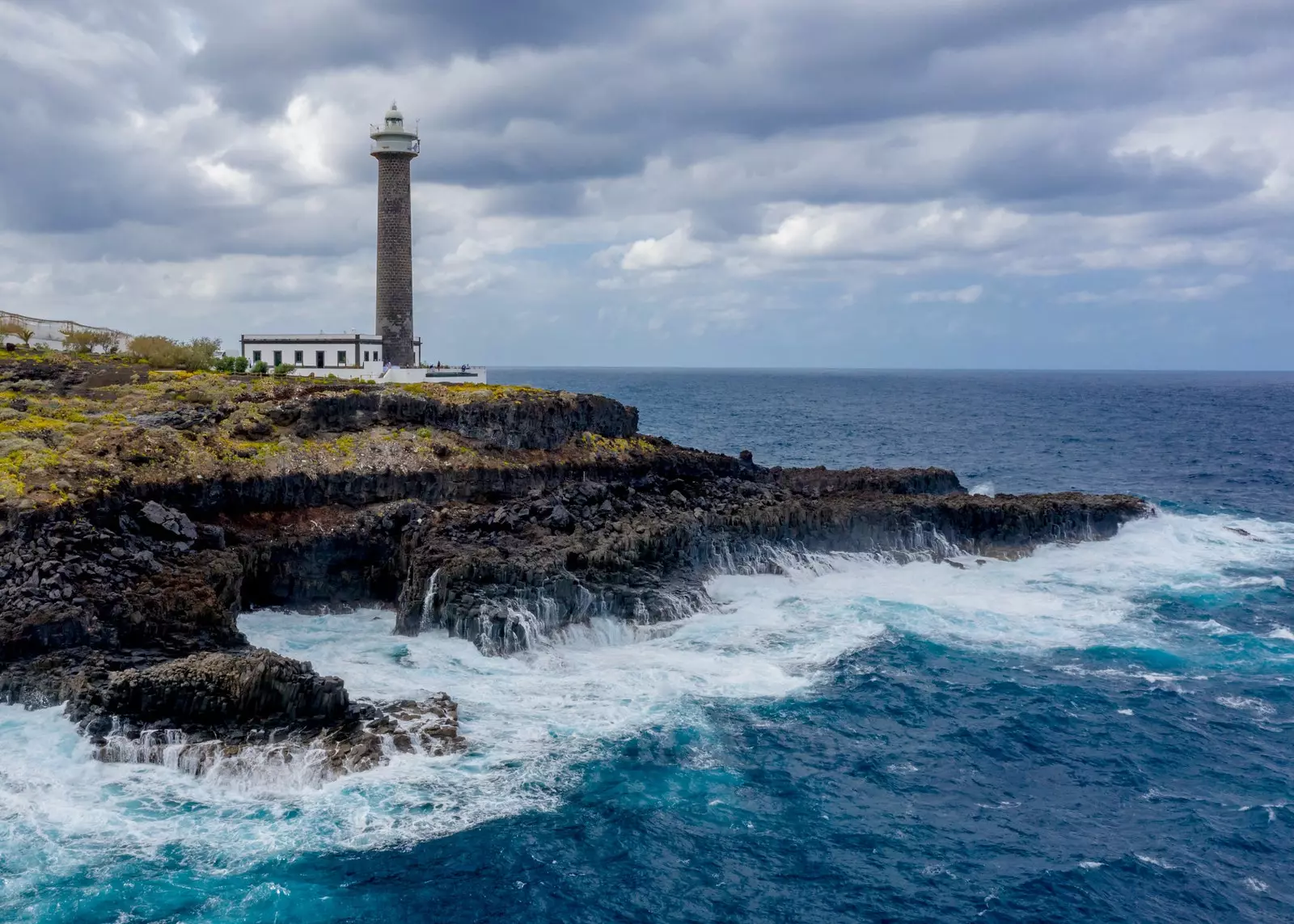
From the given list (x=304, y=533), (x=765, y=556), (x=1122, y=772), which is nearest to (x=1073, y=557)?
(x=765, y=556)

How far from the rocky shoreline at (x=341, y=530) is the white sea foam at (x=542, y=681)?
980mm

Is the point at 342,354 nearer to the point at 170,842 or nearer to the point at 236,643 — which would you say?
the point at 236,643

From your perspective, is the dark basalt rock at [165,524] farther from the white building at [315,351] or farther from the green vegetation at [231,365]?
the white building at [315,351]

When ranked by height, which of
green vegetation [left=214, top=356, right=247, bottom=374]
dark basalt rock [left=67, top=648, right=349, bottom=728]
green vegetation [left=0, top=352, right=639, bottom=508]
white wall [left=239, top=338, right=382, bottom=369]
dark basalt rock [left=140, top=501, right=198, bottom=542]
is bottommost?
dark basalt rock [left=67, top=648, right=349, bottom=728]

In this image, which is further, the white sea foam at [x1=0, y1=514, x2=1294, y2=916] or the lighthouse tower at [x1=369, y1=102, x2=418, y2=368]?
the lighthouse tower at [x1=369, y1=102, x2=418, y2=368]

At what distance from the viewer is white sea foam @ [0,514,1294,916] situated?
20719 millimetres

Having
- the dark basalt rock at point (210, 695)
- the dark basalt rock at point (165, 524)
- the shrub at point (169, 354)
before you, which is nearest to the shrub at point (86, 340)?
the shrub at point (169, 354)

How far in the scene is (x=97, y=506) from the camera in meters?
33.8

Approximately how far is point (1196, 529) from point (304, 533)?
151 feet

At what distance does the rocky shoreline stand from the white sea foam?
98cm

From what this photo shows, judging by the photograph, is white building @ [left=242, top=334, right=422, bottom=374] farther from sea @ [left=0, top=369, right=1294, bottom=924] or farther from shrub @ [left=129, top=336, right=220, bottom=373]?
sea @ [left=0, top=369, right=1294, bottom=924]

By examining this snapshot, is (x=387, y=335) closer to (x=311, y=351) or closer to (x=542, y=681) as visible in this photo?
(x=311, y=351)

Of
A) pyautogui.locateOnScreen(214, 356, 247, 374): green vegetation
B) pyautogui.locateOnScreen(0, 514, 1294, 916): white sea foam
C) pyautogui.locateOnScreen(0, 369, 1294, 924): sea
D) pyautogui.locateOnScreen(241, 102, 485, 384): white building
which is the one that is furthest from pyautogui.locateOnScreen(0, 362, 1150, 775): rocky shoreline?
pyautogui.locateOnScreen(241, 102, 485, 384): white building

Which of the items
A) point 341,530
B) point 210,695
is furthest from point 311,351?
point 210,695
